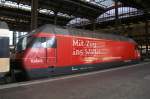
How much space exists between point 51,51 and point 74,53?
2711 mm

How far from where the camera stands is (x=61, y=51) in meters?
15.4

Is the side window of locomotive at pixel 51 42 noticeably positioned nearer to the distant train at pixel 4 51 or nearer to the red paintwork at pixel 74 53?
the red paintwork at pixel 74 53

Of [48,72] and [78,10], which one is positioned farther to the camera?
[78,10]

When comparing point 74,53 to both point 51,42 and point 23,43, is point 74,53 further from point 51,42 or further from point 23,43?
point 23,43

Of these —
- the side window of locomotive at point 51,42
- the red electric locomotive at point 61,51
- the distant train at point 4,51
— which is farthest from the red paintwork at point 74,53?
the distant train at point 4,51

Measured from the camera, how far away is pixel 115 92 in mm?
9484

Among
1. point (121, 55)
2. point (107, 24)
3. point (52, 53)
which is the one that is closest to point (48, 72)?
point (52, 53)

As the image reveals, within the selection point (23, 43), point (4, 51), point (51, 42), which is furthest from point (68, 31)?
point (4, 51)

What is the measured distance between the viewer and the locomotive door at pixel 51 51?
561 inches

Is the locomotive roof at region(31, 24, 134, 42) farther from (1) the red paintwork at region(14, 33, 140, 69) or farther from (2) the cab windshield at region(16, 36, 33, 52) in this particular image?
(2) the cab windshield at region(16, 36, 33, 52)

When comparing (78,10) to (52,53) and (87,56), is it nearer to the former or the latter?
(87,56)

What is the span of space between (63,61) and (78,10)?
24.8 meters

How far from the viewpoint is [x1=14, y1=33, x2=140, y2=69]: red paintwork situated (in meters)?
13.5

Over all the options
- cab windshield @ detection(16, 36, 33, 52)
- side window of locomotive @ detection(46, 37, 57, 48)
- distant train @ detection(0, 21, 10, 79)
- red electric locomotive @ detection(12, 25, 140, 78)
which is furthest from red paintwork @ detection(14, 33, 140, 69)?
distant train @ detection(0, 21, 10, 79)
